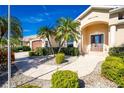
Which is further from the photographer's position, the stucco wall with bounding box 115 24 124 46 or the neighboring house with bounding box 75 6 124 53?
the neighboring house with bounding box 75 6 124 53

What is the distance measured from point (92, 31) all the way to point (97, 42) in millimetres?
1423

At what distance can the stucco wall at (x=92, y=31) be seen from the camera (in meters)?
17.6

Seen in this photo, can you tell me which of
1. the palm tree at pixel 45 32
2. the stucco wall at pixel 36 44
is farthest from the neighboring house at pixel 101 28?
the stucco wall at pixel 36 44

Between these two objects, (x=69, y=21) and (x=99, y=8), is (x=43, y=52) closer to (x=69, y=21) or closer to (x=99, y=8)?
(x=69, y=21)

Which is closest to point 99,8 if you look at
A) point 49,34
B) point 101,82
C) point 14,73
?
point 49,34

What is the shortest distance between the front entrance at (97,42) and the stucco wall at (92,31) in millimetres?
437

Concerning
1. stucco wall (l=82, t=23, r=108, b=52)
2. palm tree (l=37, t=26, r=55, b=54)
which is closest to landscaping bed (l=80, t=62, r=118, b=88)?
stucco wall (l=82, t=23, r=108, b=52)

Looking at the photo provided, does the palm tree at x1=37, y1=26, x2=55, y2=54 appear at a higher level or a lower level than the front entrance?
higher

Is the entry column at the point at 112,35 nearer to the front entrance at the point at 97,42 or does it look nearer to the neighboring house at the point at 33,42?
the front entrance at the point at 97,42

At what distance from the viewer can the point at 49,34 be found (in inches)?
726

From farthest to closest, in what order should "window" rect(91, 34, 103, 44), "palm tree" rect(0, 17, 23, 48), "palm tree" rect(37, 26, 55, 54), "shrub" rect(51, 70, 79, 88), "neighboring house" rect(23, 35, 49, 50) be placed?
"neighboring house" rect(23, 35, 49, 50)
"window" rect(91, 34, 103, 44)
"palm tree" rect(37, 26, 55, 54)
"palm tree" rect(0, 17, 23, 48)
"shrub" rect(51, 70, 79, 88)

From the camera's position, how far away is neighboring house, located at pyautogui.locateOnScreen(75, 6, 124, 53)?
1501 centimetres

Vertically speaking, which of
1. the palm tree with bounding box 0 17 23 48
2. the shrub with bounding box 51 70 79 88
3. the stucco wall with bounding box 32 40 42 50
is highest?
the palm tree with bounding box 0 17 23 48

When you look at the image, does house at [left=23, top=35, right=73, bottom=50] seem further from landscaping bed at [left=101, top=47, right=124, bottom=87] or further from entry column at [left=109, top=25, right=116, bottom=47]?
landscaping bed at [left=101, top=47, right=124, bottom=87]
